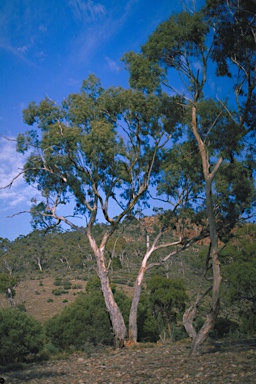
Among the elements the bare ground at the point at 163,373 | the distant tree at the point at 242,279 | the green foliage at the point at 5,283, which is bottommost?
the bare ground at the point at 163,373

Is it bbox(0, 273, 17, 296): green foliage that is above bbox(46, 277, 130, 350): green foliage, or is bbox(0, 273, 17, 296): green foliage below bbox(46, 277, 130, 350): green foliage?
above

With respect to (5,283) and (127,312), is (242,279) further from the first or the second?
(5,283)

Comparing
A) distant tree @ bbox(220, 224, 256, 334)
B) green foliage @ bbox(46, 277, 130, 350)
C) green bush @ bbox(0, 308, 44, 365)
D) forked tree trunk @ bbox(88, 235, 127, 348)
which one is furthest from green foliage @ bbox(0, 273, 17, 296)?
forked tree trunk @ bbox(88, 235, 127, 348)

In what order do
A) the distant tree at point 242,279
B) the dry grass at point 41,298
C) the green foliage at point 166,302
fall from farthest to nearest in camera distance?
the dry grass at point 41,298, the green foliage at point 166,302, the distant tree at point 242,279

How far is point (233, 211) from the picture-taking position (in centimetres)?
1831

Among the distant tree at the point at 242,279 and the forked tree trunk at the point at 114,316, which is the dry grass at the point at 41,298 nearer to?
Result: the distant tree at the point at 242,279

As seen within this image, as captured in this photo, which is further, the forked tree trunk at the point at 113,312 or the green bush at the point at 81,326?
the green bush at the point at 81,326

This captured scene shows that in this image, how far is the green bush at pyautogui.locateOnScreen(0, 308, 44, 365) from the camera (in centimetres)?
1526

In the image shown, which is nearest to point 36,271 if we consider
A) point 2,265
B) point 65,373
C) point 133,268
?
point 2,265

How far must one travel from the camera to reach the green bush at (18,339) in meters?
15.3

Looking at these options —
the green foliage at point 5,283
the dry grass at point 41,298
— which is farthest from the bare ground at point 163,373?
the green foliage at point 5,283

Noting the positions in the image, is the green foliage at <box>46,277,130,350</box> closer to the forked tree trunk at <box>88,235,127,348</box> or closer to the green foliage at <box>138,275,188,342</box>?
the forked tree trunk at <box>88,235,127,348</box>

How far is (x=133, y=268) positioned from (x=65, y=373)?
53.6 metres

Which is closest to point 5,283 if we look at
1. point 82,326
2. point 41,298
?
point 41,298
